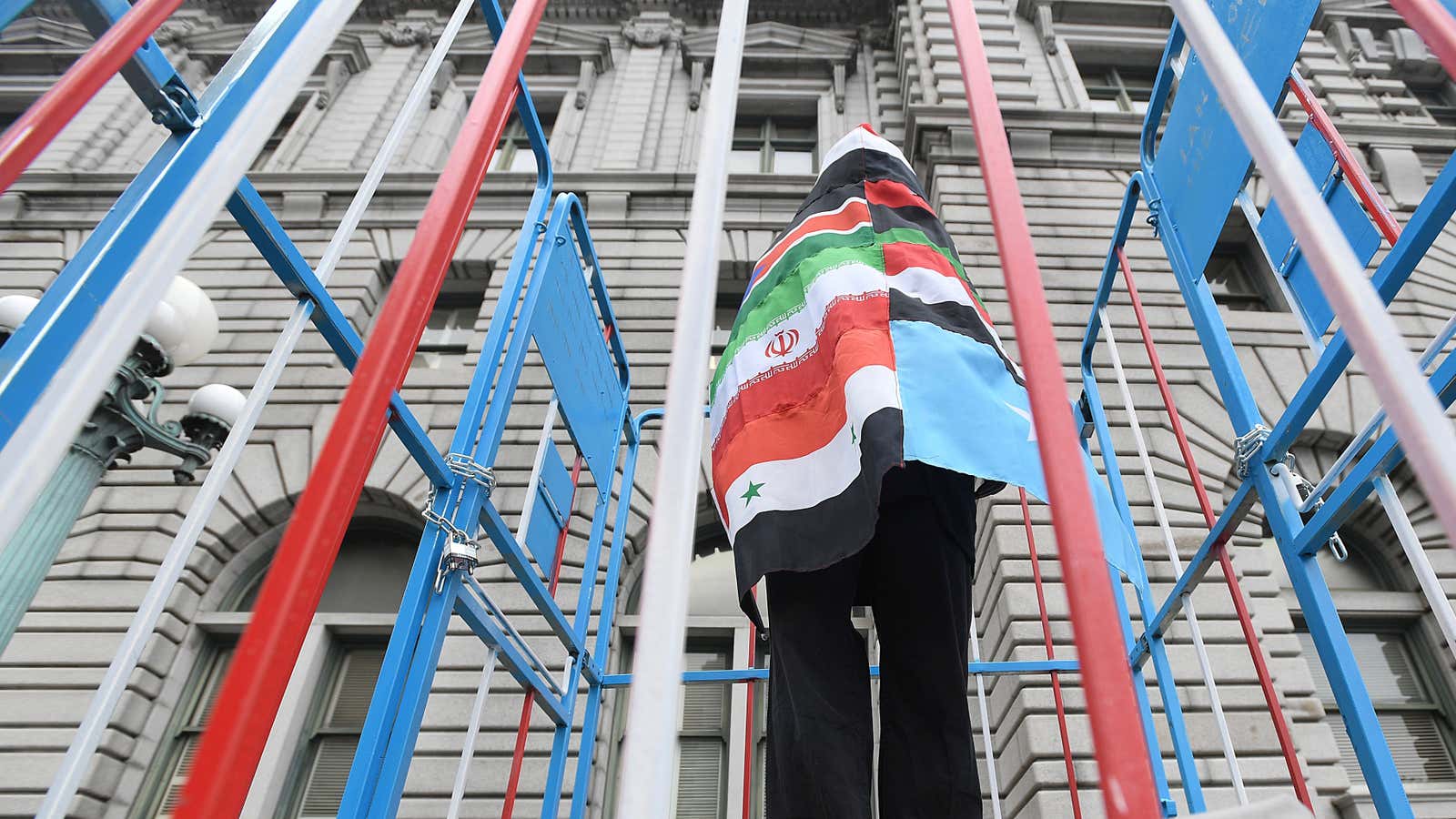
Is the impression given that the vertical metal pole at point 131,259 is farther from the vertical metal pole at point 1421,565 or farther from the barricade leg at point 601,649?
the vertical metal pole at point 1421,565

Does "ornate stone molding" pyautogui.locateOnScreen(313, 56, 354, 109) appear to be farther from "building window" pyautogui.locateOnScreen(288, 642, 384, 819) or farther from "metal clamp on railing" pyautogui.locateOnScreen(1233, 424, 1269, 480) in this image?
"metal clamp on railing" pyautogui.locateOnScreen(1233, 424, 1269, 480)

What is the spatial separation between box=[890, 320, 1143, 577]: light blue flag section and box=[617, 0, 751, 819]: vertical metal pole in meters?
0.68

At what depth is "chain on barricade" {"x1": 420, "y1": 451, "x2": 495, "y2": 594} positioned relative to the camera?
1.89 metres

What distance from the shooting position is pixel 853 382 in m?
1.59

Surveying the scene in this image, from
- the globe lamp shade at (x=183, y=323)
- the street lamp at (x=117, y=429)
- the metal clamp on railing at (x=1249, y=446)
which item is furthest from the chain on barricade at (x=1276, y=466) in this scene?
the globe lamp shade at (x=183, y=323)

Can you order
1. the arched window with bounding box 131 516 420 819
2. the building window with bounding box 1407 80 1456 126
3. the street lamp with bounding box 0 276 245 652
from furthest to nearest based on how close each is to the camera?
the building window with bounding box 1407 80 1456 126 → the arched window with bounding box 131 516 420 819 → the street lamp with bounding box 0 276 245 652

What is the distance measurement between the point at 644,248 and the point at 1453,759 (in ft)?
26.3

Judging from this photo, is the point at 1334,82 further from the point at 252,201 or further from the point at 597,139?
the point at 252,201

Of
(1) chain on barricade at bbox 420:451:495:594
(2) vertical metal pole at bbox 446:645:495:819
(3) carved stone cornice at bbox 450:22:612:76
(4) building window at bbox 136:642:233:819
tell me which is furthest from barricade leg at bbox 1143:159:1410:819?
(3) carved stone cornice at bbox 450:22:612:76

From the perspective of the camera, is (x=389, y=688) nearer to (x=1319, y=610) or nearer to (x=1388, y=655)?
(x=1319, y=610)

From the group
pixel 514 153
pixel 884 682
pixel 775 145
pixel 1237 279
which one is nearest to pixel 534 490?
pixel 884 682

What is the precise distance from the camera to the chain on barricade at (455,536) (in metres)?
1.89

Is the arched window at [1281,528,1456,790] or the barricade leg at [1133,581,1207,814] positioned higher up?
the arched window at [1281,528,1456,790]

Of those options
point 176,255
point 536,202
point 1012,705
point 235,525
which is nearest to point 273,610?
point 176,255
